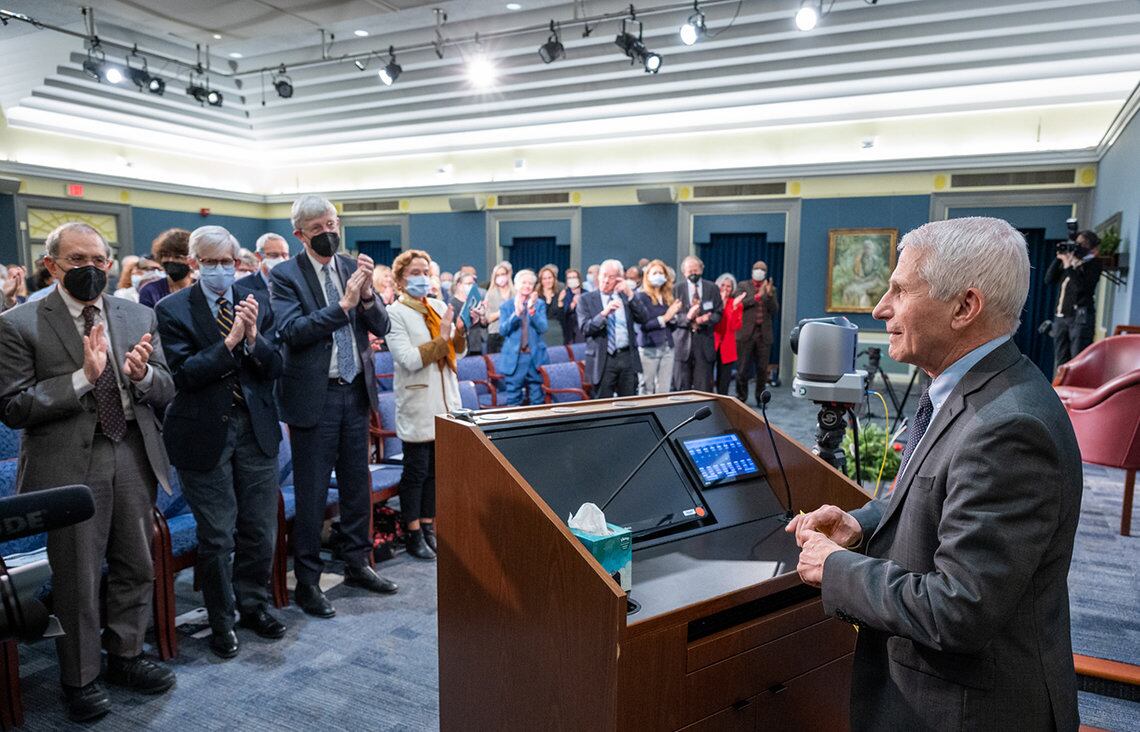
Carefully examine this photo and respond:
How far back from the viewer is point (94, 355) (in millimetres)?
2207

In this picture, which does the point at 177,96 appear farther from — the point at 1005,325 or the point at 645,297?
the point at 1005,325

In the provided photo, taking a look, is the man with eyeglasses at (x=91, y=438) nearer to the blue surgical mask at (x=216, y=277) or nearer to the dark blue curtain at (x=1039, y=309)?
the blue surgical mask at (x=216, y=277)

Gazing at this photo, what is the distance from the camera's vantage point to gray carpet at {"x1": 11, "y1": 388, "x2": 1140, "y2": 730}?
2.31 m

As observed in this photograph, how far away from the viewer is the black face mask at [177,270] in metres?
3.07

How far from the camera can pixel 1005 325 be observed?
3.74ft

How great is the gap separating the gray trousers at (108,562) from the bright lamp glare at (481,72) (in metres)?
5.76

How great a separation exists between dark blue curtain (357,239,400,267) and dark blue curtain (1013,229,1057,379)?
9764mm

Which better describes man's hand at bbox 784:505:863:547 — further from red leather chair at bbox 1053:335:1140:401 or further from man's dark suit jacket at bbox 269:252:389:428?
red leather chair at bbox 1053:335:1140:401

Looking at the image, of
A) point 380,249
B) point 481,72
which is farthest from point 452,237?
point 481,72

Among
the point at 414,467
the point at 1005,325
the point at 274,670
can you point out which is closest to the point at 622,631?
the point at 1005,325

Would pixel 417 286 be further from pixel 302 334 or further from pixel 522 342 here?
pixel 522 342

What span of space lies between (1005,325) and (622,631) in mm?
795

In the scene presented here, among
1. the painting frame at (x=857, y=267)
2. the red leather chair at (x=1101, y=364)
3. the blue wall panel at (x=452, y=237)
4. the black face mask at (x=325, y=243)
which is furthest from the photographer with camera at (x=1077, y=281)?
the blue wall panel at (x=452, y=237)

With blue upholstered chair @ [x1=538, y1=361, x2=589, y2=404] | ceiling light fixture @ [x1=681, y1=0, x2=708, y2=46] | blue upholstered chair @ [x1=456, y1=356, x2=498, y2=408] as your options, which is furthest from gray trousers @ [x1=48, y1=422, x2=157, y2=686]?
ceiling light fixture @ [x1=681, y1=0, x2=708, y2=46]
